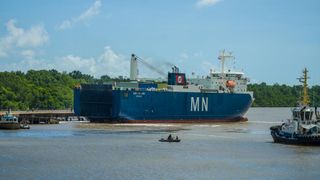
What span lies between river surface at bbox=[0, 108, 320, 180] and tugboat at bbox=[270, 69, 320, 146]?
0.92 m

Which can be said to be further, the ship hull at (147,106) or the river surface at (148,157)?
the ship hull at (147,106)

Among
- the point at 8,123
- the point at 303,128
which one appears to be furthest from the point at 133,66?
the point at 303,128

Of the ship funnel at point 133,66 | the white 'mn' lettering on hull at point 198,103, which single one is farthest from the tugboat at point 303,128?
the ship funnel at point 133,66

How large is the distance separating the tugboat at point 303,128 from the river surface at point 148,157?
3.02 ft

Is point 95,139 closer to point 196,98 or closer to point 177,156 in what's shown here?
point 177,156

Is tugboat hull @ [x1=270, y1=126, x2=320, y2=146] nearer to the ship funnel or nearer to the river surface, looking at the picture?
the river surface

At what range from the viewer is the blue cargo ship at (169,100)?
84625 millimetres

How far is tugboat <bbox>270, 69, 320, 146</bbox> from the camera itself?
172ft

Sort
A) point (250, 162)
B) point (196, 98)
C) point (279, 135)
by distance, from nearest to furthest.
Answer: point (250, 162)
point (279, 135)
point (196, 98)

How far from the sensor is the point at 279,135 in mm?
56500

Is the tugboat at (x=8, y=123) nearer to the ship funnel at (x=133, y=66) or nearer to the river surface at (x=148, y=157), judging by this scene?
the river surface at (x=148, y=157)

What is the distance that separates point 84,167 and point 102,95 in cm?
4610

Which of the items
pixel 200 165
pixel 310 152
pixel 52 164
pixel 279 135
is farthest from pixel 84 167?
pixel 279 135

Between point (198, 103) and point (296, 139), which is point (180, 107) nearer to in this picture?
point (198, 103)
